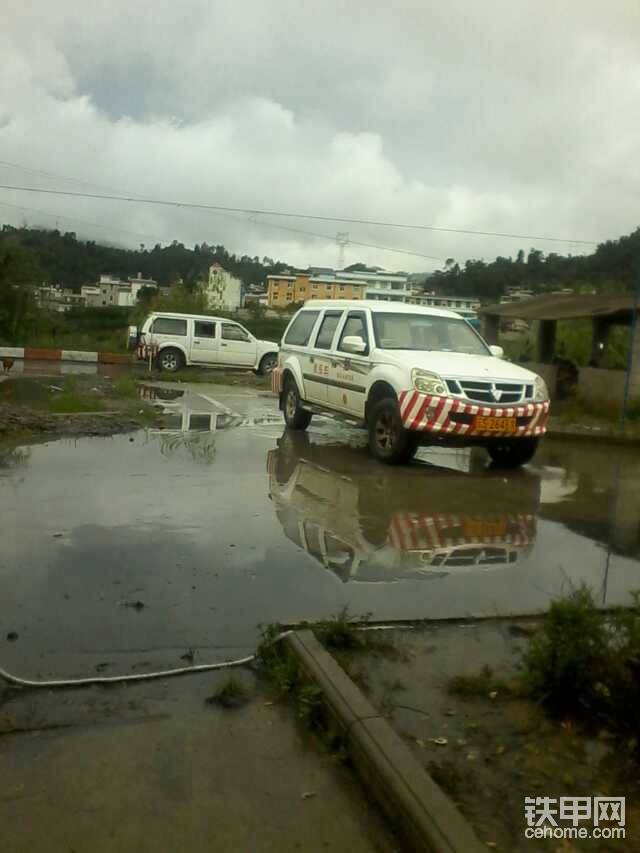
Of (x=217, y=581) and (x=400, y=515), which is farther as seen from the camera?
(x=400, y=515)

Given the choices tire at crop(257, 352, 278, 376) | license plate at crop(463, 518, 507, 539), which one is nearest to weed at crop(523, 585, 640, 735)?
license plate at crop(463, 518, 507, 539)

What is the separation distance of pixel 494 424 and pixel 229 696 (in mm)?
6375

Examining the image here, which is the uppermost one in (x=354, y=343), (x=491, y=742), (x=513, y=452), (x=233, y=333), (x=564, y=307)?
Result: (x=564, y=307)

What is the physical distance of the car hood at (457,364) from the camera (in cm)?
992

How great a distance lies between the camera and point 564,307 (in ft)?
65.1

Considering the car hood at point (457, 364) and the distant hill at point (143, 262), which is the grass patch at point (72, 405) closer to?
the car hood at point (457, 364)

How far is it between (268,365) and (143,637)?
73.6 ft

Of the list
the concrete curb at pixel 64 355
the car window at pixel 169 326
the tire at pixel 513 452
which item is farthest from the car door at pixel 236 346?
the tire at pixel 513 452

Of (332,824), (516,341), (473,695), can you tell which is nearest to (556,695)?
(473,695)

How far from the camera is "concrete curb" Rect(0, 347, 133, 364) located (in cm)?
2939

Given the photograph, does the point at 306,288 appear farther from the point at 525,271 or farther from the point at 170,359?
the point at 170,359

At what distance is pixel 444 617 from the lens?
4.95 meters

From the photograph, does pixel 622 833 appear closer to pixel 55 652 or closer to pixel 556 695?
pixel 556 695

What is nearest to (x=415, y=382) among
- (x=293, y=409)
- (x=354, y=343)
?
(x=354, y=343)
